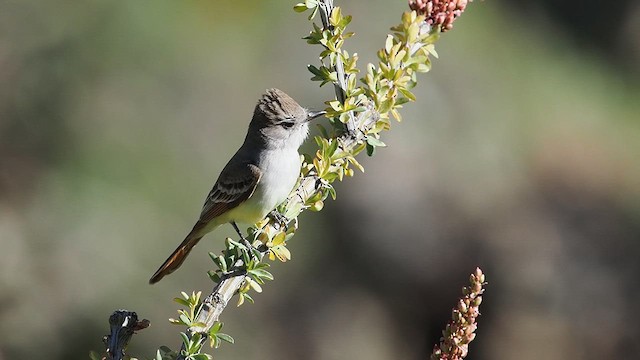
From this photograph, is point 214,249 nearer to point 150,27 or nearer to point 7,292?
point 7,292

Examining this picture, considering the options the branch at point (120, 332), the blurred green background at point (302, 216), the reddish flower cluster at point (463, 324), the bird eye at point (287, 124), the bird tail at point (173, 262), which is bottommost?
the branch at point (120, 332)

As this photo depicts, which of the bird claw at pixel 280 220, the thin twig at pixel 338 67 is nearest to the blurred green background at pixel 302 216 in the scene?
the bird claw at pixel 280 220

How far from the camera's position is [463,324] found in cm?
220

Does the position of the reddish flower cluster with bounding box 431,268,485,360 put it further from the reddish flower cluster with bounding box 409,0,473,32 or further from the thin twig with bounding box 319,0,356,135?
the reddish flower cluster with bounding box 409,0,473,32

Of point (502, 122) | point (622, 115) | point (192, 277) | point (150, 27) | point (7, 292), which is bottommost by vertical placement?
point (7, 292)

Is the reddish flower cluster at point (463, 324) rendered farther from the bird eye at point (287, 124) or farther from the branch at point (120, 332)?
the bird eye at point (287, 124)

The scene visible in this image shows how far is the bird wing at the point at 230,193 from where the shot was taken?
4.57 m

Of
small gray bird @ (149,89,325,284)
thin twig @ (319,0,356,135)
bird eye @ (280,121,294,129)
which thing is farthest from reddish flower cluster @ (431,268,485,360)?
bird eye @ (280,121,294,129)

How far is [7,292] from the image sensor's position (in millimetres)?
7562

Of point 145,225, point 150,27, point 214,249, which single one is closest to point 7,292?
point 145,225

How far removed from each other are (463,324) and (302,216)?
576cm

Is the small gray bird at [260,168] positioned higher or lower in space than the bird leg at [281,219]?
higher

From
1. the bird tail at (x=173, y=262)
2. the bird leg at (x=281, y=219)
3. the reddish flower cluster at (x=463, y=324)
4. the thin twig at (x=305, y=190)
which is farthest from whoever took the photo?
the bird tail at (x=173, y=262)

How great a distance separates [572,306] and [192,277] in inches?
138
